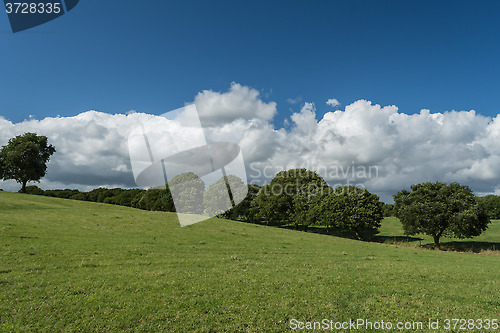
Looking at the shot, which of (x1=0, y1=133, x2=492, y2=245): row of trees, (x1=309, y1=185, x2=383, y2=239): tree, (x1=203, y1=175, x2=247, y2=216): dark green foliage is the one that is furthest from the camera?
(x1=203, y1=175, x2=247, y2=216): dark green foliage

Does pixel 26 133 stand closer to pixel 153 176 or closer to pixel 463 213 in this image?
pixel 153 176

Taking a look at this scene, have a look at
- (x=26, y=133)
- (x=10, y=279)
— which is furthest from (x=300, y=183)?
(x=26, y=133)

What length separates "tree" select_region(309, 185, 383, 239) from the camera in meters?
55.6

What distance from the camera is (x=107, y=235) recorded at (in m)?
26.2

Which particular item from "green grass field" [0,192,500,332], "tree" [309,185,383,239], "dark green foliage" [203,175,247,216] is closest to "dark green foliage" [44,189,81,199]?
"dark green foliage" [203,175,247,216]

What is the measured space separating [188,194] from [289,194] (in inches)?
1169

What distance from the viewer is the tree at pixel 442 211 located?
4572 cm

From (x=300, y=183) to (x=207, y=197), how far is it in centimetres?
2725

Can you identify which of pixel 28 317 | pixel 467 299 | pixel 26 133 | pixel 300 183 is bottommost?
pixel 28 317

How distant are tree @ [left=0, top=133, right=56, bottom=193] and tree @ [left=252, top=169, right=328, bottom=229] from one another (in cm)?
6108

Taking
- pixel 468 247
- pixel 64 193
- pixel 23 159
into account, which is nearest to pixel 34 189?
pixel 64 193

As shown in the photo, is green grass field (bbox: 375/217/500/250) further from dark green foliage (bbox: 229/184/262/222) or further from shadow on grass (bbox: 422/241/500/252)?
dark green foliage (bbox: 229/184/262/222)

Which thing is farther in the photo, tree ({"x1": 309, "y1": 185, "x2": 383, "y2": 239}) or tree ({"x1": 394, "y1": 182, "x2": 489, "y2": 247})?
tree ({"x1": 309, "y1": 185, "x2": 383, "y2": 239})

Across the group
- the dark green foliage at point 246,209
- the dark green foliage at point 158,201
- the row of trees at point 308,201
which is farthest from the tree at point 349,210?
the dark green foliage at point 158,201
